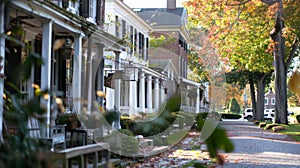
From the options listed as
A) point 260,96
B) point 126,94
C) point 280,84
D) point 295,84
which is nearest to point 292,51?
point 280,84

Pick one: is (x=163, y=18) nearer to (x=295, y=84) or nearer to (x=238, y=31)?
(x=238, y=31)

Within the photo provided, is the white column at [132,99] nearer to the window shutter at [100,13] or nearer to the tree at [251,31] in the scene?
the window shutter at [100,13]

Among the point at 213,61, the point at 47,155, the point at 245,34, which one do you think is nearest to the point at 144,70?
the point at 213,61

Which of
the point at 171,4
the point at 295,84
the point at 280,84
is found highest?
the point at 171,4

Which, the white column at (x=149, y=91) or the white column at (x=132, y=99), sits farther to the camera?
the white column at (x=149, y=91)

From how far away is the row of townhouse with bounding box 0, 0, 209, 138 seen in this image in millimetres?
8180

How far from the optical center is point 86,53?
14609 mm

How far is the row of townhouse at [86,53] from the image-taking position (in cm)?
818

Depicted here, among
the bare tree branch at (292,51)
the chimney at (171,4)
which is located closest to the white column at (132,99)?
the bare tree branch at (292,51)

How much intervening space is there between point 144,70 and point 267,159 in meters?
12.0

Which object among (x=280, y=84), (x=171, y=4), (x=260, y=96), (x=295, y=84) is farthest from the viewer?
(x=260, y=96)

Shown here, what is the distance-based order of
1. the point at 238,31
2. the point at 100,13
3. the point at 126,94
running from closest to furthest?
1. the point at 100,13
2. the point at 126,94
3. the point at 238,31

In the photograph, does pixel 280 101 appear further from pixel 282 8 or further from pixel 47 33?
pixel 47 33

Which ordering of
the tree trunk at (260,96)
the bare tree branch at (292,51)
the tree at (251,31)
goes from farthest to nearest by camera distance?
the tree trunk at (260,96), the bare tree branch at (292,51), the tree at (251,31)
